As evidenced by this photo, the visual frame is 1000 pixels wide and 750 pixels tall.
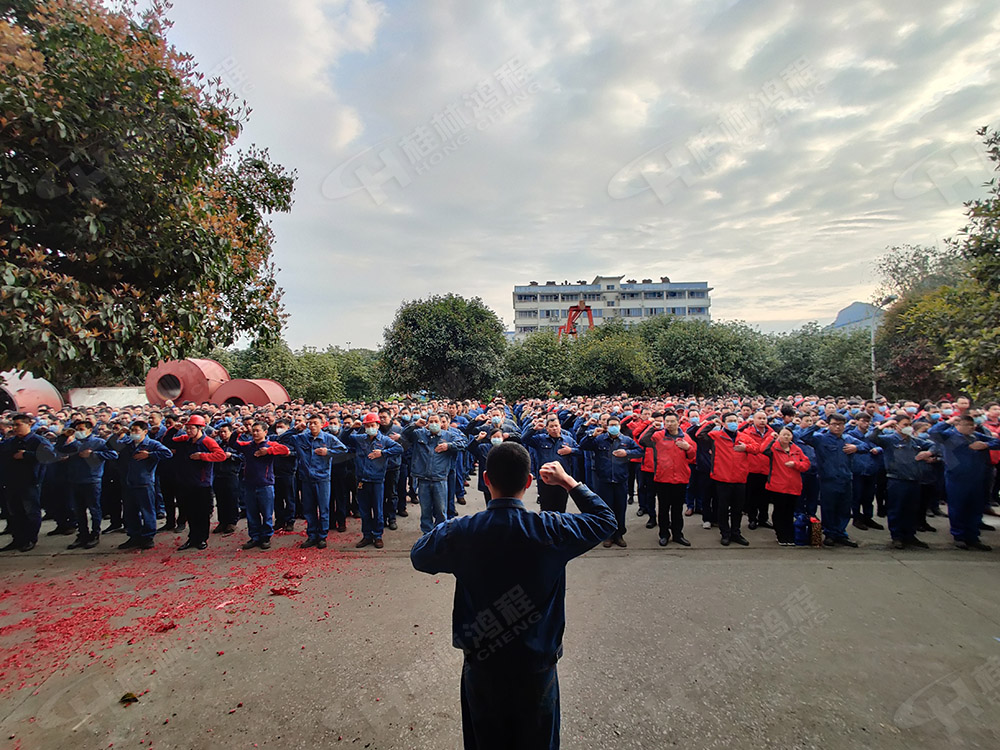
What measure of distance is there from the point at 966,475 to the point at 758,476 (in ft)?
8.15

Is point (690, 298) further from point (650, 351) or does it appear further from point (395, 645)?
point (395, 645)

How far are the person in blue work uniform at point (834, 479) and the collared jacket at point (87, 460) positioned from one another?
1037 centimetres

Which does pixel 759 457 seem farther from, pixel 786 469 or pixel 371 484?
pixel 371 484

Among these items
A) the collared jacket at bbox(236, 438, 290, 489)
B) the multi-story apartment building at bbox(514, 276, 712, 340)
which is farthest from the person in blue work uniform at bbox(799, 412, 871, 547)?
the multi-story apartment building at bbox(514, 276, 712, 340)

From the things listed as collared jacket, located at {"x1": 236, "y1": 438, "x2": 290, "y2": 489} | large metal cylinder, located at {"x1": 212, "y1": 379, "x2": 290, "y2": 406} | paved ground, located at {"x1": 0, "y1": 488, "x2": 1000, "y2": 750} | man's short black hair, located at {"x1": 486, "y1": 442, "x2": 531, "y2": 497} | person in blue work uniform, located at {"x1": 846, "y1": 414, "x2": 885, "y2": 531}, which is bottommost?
paved ground, located at {"x1": 0, "y1": 488, "x2": 1000, "y2": 750}

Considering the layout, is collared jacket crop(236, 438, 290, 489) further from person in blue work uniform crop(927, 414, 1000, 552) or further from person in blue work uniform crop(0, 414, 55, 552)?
person in blue work uniform crop(927, 414, 1000, 552)

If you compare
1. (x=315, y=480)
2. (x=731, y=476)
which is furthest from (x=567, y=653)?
(x=315, y=480)

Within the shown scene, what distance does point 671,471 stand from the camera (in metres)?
6.79

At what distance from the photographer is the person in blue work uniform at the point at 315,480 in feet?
23.7

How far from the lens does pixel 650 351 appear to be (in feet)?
91.0

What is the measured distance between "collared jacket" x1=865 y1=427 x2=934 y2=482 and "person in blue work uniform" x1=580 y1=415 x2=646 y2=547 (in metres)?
3.42

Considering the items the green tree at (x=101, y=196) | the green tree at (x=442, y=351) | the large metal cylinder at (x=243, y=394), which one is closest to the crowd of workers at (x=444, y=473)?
the green tree at (x=101, y=196)

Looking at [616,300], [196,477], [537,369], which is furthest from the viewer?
[616,300]

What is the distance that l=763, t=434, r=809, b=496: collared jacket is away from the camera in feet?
21.8
